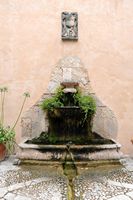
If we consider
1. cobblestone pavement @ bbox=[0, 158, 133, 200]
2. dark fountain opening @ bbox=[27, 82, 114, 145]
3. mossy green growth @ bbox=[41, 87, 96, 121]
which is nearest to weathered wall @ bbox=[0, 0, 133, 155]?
mossy green growth @ bbox=[41, 87, 96, 121]

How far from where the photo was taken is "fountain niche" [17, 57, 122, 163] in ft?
11.0

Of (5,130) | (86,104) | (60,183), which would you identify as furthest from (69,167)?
(5,130)

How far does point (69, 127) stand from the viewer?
373 centimetres

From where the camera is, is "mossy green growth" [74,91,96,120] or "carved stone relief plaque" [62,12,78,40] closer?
"mossy green growth" [74,91,96,120]

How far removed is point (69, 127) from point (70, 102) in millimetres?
321

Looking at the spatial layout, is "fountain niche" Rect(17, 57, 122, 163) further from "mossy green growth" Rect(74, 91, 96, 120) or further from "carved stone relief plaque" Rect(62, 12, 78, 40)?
"carved stone relief plaque" Rect(62, 12, 78, 40)

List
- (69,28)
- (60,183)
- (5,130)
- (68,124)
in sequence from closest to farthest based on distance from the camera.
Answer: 1. (60,183)
2. (68,124)
3. (5,130)
4. (69,28)

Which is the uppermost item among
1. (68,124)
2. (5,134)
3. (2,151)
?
(68,124)

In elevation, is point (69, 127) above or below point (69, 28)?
below

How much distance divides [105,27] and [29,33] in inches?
42.3

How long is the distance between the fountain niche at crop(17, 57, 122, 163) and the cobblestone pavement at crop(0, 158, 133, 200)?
6.2 inches

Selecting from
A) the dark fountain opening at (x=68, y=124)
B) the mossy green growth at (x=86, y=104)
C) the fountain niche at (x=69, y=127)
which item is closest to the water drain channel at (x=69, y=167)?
the fountain niche at (x=69, y=127)

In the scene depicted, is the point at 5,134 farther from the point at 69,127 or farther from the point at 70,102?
the point at 70,102

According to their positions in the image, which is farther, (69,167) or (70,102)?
(70,102)
